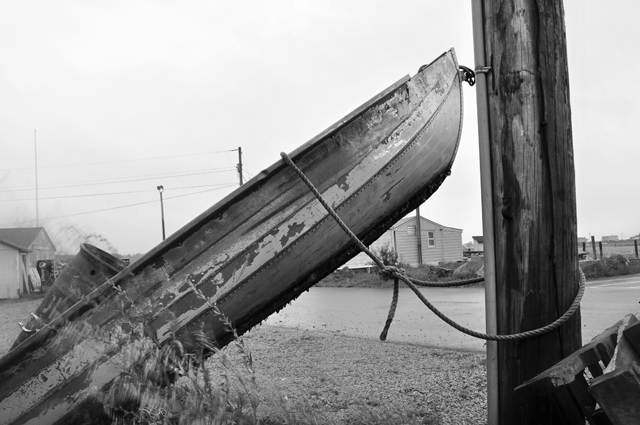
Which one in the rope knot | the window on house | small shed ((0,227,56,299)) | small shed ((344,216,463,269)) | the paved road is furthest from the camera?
the window on house

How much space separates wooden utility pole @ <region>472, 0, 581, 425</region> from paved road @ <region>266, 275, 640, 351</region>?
4.03 m

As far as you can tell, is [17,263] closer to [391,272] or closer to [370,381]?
[370,381]

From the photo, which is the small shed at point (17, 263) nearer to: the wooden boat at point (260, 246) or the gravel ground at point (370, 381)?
the gravel ground at point (370, 381)

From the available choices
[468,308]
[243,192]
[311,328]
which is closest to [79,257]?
[243,192]

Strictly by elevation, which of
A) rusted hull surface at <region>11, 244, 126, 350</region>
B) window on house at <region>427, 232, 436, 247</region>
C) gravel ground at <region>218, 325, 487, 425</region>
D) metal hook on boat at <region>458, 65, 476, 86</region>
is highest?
window on house at <region>427, 232, 436, 247</region>

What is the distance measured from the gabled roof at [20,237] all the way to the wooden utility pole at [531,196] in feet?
97.9

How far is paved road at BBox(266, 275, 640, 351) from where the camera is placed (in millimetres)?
7793

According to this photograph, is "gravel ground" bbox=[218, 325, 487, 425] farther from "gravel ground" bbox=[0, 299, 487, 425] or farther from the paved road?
the paved road

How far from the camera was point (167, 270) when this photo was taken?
3354 mm

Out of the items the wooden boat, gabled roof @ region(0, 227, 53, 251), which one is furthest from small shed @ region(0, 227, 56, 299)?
the wooden boat

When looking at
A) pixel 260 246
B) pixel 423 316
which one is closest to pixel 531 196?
pixel 260 246

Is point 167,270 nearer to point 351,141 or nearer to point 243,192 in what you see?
point 243,192

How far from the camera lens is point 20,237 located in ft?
104

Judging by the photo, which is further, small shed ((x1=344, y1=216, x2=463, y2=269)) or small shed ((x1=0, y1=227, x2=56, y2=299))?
small shed ((x1=344, y1=216, x2=463, y2=269))
